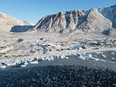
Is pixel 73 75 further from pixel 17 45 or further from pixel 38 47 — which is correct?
pixel 17 45

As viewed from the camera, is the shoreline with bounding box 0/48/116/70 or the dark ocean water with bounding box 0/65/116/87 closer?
the dark ocean water with bounding box 0/65/116/87

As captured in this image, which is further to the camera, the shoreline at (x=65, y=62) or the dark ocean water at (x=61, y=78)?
the shoreline at (x=65, y=62)

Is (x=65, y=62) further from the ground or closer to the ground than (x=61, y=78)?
further from the ground

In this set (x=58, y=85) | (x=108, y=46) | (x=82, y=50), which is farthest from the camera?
(x=108, y=46)

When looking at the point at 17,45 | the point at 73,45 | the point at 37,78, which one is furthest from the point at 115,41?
the point at 37,78

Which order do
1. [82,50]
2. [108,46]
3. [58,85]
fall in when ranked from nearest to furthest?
[58,85]
[82,50]
[108,46]

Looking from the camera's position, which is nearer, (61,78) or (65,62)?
(61,78)

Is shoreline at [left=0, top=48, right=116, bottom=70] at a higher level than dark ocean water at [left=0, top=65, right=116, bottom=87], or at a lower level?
higher

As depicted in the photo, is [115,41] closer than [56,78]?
No
